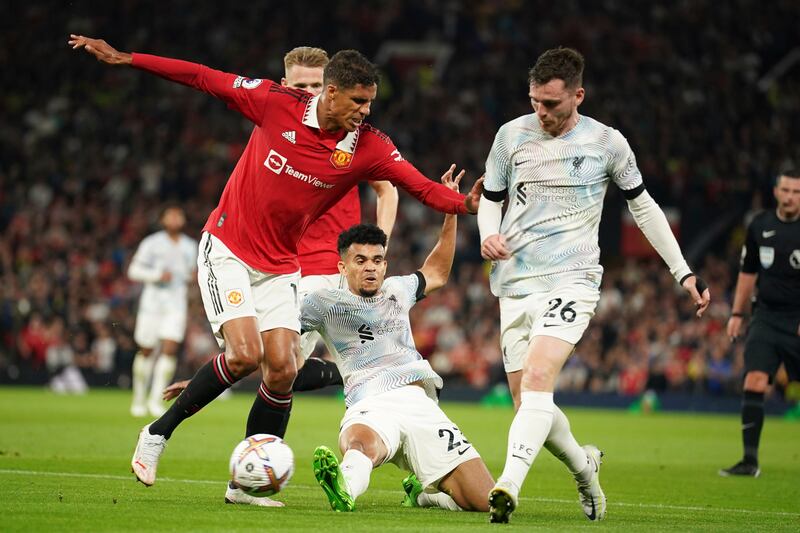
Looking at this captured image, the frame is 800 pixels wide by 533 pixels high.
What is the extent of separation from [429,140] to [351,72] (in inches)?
836

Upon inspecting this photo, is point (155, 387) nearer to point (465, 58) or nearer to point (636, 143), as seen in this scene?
point (636, 143)

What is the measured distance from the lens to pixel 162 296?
1828 cm

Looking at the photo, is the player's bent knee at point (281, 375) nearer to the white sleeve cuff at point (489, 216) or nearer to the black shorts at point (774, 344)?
the white sleeve cuff at point (489, 216)

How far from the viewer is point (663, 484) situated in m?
10.3

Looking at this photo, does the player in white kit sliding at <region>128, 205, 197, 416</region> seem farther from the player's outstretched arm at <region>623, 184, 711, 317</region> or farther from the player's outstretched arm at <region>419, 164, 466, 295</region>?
the player's outstretched arm at <region>623, 184, 711, 317</region>

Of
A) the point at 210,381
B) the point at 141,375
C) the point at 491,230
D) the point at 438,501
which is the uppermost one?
the point at 491,230

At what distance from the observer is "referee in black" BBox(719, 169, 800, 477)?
38.0 feet

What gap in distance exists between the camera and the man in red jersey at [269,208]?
781 centimetres

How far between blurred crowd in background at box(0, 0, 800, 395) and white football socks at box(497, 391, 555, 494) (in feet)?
50.6

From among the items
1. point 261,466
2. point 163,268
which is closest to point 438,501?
point 261,466

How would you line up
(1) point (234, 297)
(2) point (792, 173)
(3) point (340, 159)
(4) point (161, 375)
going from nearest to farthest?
1. (1) point (234, 297)
2. (3) point (340, 159)
3. (2) point (792, 173)
4. (4) point (161, 375)

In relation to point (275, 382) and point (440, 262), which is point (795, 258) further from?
point (275, 382)

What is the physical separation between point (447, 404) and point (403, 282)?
53.8 feet

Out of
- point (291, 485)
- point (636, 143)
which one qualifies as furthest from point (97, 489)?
point (636, 143)
